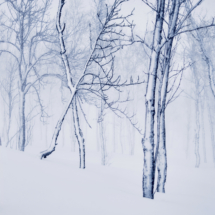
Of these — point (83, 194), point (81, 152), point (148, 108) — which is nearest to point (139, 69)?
point (81, 152)

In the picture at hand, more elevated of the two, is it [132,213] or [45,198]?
[45,198]

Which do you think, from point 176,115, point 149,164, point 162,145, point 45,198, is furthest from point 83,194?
point 176,115

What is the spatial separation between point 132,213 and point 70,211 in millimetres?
690

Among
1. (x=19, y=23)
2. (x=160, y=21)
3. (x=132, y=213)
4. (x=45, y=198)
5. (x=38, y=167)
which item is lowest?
(x=132, y=213)

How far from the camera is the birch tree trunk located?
11.4 feet

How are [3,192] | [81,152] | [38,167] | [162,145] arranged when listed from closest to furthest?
[3,192], [38,167], [162,145], [81,152]

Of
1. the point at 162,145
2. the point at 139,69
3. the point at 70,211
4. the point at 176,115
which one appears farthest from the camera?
the point at 176,115

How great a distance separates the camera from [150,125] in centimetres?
354

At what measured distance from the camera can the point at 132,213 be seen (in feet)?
7.22

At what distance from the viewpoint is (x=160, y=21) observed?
371 cm

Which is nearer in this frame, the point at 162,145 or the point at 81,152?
the point at 162,145

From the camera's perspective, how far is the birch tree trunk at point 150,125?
3461mm

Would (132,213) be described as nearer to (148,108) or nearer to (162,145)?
(148,108)

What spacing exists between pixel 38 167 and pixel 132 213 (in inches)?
70.6
